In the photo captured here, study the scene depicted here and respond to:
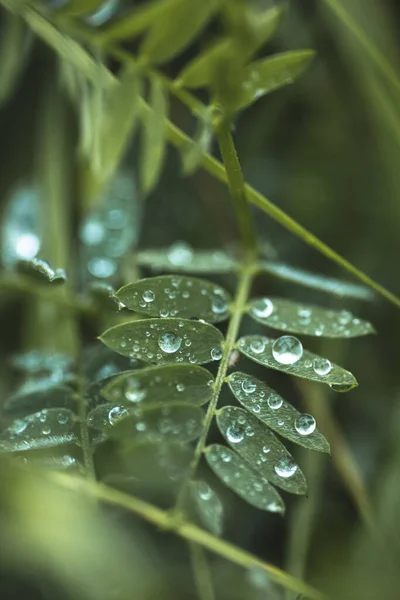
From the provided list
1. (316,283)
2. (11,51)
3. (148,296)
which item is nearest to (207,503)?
(148,296)

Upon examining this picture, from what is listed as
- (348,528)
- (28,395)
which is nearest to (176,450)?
(28,395)

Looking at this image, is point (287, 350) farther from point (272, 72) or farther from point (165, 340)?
point (272, 72)

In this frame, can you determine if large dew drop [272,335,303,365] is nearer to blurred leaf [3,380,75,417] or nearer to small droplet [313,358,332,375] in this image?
small droplet [313,358,332,375]

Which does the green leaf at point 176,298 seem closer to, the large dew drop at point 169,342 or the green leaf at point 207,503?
the large dew drop at point 169,342

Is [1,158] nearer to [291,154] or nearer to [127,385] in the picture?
[291,154]

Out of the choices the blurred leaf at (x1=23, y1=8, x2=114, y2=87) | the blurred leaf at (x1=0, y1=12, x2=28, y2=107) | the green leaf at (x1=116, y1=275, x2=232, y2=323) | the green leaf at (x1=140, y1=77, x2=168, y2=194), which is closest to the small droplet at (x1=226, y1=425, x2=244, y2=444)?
the green leaf at (x1=116, y1=275, x2=232, y2=323)
